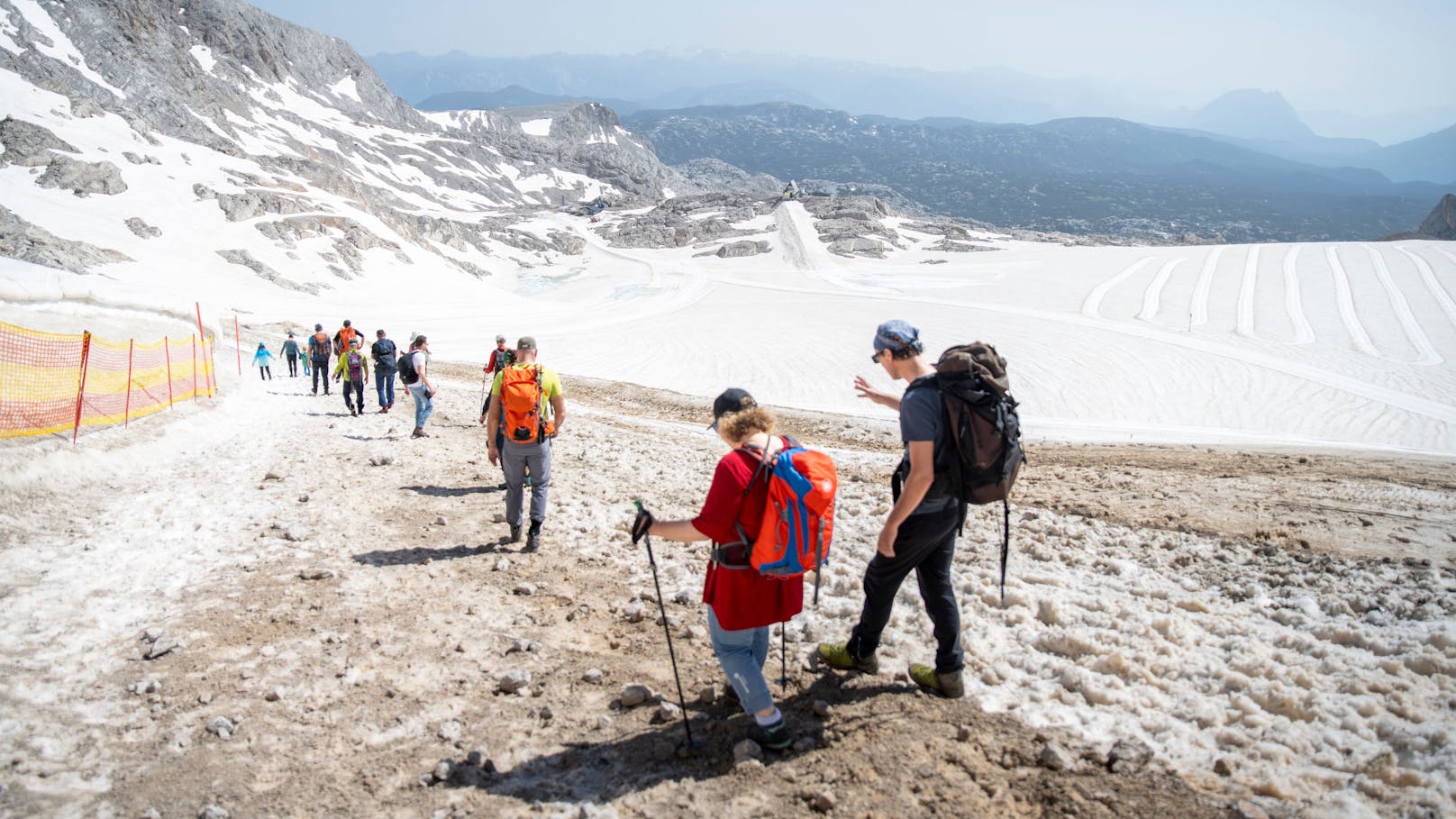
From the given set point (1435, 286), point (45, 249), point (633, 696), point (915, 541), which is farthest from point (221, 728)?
point (1435, 286)

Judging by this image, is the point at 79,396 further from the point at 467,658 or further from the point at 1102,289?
the point at 1102,289

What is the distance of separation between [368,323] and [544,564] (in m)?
37.1

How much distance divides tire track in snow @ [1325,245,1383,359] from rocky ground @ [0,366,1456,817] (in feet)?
90.0

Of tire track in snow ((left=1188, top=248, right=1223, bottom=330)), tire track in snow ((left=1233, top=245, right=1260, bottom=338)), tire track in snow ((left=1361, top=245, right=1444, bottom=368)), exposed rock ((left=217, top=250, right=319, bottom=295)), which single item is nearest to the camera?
tire track in snow ((left=1361, top=245, right=1444, bottom=368))

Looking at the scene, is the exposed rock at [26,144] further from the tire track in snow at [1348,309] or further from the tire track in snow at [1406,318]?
the tire track in snow at [1406,318]

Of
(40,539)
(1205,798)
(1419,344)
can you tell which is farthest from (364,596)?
(1419,344)

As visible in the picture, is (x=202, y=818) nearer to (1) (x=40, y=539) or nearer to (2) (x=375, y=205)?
(1) (x=40, y=539)

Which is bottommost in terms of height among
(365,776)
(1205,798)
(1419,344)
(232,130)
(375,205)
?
(365,776)

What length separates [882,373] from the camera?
25156mm

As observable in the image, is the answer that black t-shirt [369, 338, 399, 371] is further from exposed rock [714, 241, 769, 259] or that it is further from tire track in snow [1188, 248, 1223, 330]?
exposed rock [714, 241, 769, 259]

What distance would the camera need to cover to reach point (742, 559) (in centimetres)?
353

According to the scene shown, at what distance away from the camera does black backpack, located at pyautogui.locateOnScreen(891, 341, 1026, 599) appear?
12.3ft

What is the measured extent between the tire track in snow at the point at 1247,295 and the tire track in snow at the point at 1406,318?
5677mm

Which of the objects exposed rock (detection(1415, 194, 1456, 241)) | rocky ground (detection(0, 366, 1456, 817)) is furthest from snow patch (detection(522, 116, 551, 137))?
rocky ground (detection(0, 366, 1456, 817))
